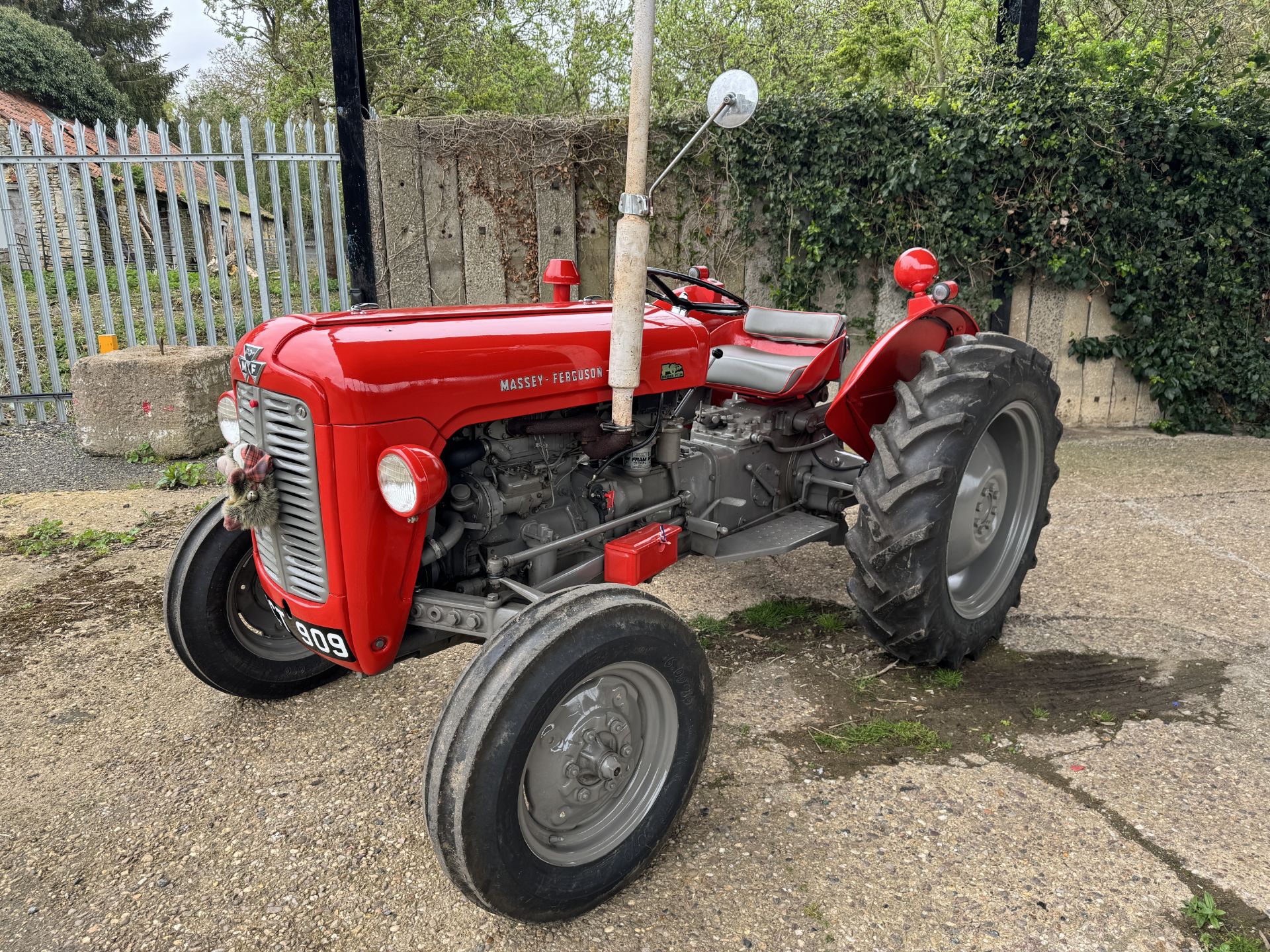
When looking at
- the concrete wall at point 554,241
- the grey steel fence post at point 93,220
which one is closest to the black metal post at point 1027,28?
the concrete wall at point 554,241

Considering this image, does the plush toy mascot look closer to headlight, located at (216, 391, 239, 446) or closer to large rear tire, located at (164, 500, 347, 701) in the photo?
headlight, located at (216, 391, 239, 446)

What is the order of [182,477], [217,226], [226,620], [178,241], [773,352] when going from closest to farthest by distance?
[226,620], [773,352], [182,477], [217,226], [178,241]

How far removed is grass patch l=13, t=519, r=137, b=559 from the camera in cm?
411

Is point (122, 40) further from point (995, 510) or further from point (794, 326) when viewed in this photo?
point (995, 510)

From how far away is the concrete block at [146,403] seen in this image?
5.44 metres

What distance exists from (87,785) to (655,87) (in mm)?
9723

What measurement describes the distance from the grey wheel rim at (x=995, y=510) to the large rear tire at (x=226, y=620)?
2.36 metres

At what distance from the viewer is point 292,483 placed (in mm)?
2041

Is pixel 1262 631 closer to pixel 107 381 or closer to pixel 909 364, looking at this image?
pixel 909 364

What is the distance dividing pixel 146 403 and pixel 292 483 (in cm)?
418

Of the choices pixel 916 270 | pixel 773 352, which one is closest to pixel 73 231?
pixel 773 352

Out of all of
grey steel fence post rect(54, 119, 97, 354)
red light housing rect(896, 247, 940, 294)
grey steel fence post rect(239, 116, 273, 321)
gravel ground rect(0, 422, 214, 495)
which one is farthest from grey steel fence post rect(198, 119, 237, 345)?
red light housing rect(896, 247, 940, 294)

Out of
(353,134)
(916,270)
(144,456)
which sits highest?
(353,134)

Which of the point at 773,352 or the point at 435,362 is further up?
the point at 435,362
